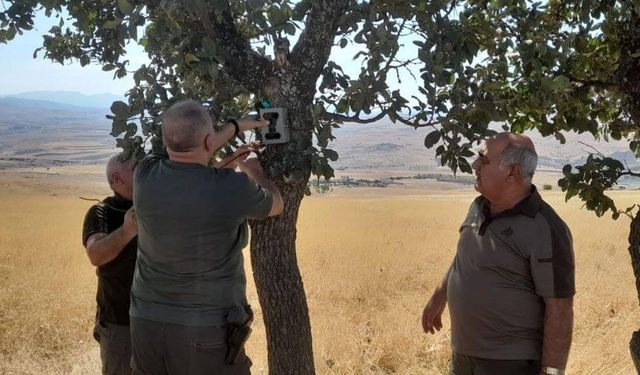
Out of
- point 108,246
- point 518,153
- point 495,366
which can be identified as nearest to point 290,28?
point 518,153

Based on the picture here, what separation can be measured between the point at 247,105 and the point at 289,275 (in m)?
1.30

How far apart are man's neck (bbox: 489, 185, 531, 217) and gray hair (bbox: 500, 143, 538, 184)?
1.8 inches

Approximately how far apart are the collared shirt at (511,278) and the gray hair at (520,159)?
9 cm

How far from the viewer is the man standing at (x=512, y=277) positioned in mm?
2725

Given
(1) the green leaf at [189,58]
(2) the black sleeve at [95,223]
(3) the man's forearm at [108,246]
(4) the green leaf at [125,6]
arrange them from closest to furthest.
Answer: (4) the green leaf at [125,6] → (1) the green leaf at [189,58] → (3) the man's forearm at [108,246] → (2) the black sleeve at [95,223]

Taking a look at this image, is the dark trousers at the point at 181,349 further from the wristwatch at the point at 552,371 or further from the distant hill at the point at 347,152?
the distant hill at the point at 347,152

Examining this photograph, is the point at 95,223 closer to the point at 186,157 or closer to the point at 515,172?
the point at 186,157

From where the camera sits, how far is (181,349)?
2.59 metres

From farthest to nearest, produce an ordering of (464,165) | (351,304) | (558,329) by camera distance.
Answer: (351,304)
(464,165)
(558,329)

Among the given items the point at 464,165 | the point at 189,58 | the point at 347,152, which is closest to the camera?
the point at 189,58

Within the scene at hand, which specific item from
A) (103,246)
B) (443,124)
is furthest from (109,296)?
(443,124)

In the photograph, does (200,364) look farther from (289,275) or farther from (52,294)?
(52,294)

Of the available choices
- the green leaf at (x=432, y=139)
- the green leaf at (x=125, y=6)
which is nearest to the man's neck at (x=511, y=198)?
the green leaf at (x=432, y=139)

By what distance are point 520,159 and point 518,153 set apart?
1.2 inches
